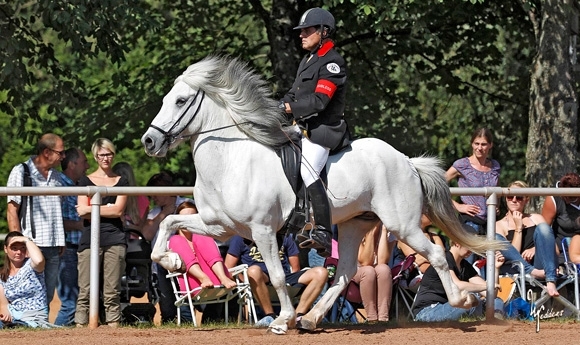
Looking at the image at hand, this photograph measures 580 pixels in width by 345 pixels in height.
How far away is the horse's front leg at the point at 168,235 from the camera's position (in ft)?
31.1

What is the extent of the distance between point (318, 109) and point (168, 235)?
5.36 ft

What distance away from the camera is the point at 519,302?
11.0 metres

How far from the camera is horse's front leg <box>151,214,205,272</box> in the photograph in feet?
31.1

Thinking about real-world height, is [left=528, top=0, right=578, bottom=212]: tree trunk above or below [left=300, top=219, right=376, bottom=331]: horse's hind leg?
above

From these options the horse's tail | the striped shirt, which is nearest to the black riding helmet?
the horse's tail

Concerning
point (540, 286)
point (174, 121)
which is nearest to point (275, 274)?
point (174, 121)

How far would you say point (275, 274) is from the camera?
9500mm

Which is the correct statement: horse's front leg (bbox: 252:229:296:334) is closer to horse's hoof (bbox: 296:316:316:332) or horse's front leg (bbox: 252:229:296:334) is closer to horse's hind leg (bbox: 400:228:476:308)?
horse's hoof (bbox: 296:316:316:332)

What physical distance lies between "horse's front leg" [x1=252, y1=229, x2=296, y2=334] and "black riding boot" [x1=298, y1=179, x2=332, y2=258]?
27cm

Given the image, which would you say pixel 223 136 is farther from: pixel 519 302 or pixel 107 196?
pixel 519 302

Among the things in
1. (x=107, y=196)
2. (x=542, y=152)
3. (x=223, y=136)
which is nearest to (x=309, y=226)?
(x=223, y=136)

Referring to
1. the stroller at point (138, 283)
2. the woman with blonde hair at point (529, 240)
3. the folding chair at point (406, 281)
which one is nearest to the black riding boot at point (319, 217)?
the folding chair at point (406, 281)

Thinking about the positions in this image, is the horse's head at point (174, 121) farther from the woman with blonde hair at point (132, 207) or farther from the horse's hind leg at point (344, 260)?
the woman with blonde hair at point (132, 207)

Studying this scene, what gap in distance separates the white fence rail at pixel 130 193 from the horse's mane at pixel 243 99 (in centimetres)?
99
